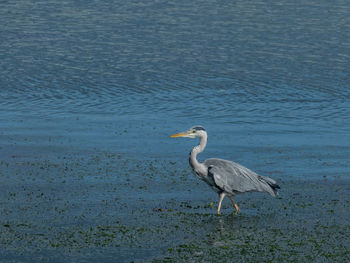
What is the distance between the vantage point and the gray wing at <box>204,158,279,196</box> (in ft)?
49.5

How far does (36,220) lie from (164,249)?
2.62m

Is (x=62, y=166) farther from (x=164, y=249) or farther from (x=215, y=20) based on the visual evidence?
(x=215, y=20)

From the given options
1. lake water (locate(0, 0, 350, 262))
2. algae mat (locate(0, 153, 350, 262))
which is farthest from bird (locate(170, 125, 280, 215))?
lake water (locate(0, 0, 350, 262))

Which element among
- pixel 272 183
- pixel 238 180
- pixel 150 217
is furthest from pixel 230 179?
pixel 150 217

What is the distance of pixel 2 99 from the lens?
24516 millimetres

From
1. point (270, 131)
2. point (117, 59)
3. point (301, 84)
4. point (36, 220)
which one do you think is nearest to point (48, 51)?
point (117, 59)

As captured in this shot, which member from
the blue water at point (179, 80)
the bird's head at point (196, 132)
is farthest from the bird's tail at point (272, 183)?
the blue water at point (179, 80)

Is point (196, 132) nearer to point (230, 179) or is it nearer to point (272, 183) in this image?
point (230, 179)

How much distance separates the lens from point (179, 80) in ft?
89.2

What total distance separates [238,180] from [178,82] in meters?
12.0

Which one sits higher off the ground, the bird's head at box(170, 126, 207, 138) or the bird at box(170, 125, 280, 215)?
the bird's head at box(170, 126, 207, 138)

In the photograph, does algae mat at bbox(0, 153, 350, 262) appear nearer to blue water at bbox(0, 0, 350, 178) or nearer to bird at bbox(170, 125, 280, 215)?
bird at bbox(170, 125, 280, 215)

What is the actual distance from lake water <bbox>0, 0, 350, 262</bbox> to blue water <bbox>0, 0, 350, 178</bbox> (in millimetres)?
52

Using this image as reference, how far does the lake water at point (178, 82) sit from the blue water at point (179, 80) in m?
0.05
